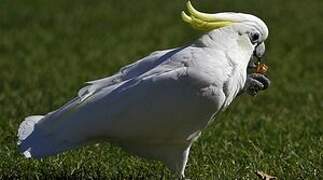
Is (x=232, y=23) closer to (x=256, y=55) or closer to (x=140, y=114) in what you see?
(x=256, y=55)

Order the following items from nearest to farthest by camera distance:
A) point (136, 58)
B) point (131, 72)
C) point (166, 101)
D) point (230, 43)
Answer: point (166, 101) < point (230, 43) < point (131, 72) < point (136, 58)

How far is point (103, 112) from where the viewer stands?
3965 mm

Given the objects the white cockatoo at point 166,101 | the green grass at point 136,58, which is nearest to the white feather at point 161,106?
the white cockatoo at point 166,101

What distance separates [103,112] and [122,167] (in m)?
0.78

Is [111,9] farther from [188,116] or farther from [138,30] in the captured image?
[188,116]

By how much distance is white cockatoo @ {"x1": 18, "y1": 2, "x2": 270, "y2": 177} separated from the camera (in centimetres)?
389

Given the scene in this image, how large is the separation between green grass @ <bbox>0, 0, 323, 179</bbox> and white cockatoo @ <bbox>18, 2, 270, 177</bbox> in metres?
0.38

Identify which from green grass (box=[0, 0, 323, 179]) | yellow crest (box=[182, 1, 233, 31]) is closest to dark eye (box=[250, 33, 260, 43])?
yellow crest (box=[182, 1, 233, 31])

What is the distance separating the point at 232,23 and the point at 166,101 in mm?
543

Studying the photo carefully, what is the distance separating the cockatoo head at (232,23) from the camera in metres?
4.15

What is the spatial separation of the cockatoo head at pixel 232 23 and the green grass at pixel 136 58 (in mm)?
746

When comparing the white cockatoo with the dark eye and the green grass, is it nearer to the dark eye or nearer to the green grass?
the dark eye

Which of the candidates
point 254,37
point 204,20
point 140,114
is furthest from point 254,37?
point 140,114

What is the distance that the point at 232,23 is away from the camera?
13.6 ft
